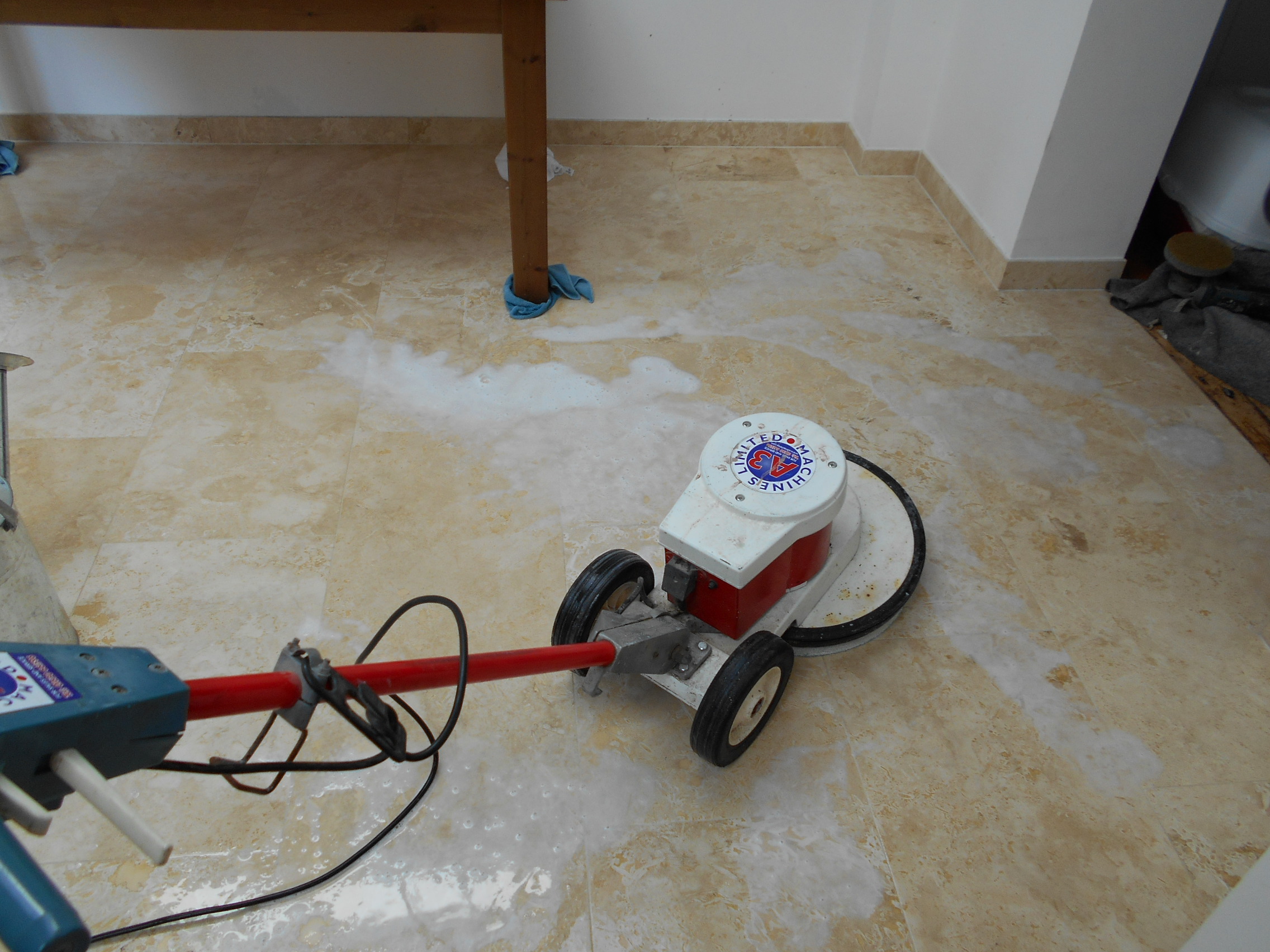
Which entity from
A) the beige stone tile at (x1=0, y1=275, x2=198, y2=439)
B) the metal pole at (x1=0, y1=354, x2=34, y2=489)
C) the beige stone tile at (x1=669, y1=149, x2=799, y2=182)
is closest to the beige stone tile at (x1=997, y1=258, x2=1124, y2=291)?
the beige stone tile at (x1=669, y1=149, x2=799, y2=182)

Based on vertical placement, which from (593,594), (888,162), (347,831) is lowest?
(347,831)

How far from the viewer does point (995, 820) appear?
4.48ft

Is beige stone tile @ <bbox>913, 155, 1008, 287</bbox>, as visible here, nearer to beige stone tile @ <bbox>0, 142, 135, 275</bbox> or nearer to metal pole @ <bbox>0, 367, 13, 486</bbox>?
metal pole @ <bbox>0, 367, 13, 486</bbox>

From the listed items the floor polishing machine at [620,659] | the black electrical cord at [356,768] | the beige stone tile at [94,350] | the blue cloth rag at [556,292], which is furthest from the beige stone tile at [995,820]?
the beige stone tile at [94,350]

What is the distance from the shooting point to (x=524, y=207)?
2.22m

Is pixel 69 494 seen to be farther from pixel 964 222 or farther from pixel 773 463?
pixel 964 222

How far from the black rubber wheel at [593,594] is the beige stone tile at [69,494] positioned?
2.95 feet

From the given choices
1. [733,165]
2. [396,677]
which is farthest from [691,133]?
[396,677]

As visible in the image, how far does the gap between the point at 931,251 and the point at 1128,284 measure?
539 millimetres

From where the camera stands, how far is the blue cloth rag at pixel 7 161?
2824 millimetres

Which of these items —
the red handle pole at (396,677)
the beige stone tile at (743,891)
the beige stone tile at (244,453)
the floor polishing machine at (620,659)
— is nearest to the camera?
the floor polishing machine at (620,659)

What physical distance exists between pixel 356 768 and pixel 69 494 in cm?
131

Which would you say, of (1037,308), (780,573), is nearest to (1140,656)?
(780,573)

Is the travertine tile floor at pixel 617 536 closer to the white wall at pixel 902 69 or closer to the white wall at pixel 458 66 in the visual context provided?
the white wall at pixel 458 66
